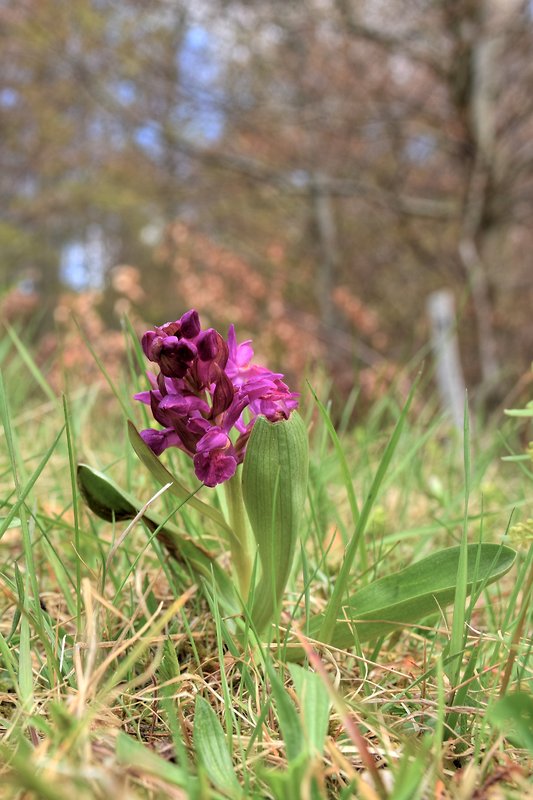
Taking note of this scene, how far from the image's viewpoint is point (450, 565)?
35.3 inches

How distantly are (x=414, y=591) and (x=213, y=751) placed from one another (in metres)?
0.35

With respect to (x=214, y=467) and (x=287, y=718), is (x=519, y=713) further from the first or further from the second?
(x=214, y=467)

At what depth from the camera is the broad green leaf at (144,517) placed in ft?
3.16

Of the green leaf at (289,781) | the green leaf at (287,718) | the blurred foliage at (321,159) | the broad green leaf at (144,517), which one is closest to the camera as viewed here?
the green leaf at (289,781)

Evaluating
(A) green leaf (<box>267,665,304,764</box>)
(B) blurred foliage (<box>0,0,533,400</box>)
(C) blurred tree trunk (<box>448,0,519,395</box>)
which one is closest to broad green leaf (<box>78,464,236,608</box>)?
(A) green leaf (<box>267,665,304,764</box>)

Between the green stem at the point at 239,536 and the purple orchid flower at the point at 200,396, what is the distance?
5cm

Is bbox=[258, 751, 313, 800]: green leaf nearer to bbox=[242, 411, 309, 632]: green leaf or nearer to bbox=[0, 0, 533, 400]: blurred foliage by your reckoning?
A: bbox=[242, 411, 309, 632]: green leaf

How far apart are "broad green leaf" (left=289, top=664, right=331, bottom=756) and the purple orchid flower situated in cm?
28

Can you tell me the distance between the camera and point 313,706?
2.31 ft

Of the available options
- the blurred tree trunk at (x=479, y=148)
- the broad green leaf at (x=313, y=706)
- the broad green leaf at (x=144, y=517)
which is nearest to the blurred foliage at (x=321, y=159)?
the blurred tree trunk at (x=479, y=148)

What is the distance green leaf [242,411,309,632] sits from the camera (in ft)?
2.92

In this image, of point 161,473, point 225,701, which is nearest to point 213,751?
point 225,701

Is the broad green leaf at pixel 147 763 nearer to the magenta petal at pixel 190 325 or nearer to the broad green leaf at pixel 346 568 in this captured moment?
the broad green leaf at pixel 346 568

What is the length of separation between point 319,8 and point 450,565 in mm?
5881
